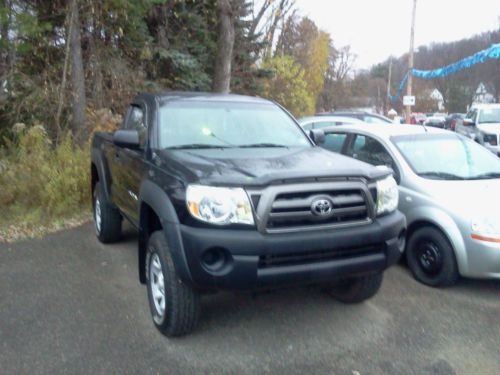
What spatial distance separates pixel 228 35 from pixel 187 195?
39.2 ft

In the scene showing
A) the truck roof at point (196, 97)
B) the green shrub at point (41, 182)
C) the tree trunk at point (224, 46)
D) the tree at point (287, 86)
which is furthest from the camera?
the tree at point (287, 86)

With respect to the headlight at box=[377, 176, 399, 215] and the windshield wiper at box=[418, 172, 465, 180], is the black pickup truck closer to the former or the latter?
the headlight at box=[377, 176, 399, 215]

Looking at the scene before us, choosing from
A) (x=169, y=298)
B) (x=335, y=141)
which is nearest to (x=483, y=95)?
(x=335, y=141)

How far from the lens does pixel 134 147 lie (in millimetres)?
4383

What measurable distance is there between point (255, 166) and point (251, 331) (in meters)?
1.30

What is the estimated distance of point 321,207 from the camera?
3350 mm

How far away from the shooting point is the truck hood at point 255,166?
3.32 metres

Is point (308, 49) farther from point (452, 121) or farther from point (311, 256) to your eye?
point (311, 256)

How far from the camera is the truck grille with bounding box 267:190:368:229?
10.7 ft

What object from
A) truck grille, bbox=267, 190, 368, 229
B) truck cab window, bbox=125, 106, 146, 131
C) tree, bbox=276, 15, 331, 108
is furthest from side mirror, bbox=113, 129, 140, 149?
tree, bbox=276, 15, 331, 108

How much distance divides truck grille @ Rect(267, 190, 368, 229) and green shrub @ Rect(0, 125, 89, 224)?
203 inches

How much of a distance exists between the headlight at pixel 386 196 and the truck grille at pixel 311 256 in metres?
0.32

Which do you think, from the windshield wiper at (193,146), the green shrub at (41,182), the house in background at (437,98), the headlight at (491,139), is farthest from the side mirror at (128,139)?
the house in background at (437,98)

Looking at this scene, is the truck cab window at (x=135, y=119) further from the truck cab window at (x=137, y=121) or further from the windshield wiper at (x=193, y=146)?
the windshield wiper at (x=193, y=146)
